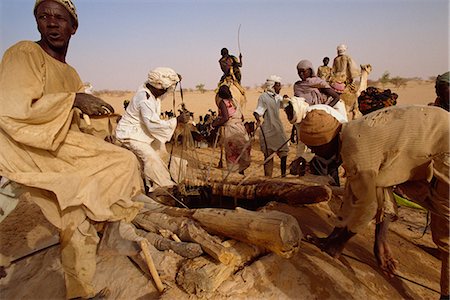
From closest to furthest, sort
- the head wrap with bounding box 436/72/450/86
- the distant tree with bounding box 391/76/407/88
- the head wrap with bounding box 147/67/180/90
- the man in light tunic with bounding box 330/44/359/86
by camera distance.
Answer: the head wrap with bounding box 436/72/450/86 → the head wrap with bounding box 147/67/180/90 → the man in light tunic with bounding box 330/44/359/86 → the distant tree with bounding box 391/76/407/88

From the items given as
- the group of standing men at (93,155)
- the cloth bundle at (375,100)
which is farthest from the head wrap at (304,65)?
the group of standing men at (93,155)

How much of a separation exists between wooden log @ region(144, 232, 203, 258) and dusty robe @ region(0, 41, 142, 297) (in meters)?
0.39

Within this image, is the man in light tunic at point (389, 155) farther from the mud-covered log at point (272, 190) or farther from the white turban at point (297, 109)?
the white turban at point (297, 109)

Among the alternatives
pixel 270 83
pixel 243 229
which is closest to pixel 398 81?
pixel 270 83

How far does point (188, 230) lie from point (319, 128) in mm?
1359

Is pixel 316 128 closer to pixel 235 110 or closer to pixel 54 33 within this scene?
pixel 54 33

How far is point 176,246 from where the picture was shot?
2.59 m

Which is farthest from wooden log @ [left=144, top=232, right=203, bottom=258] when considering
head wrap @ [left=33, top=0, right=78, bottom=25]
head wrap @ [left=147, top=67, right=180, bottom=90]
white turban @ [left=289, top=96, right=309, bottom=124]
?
head wrap @ [left=147, top=67, right=180, bottom=90]

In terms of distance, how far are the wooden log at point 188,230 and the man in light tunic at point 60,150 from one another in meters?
0.45

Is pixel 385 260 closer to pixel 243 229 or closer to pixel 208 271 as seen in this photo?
pixel 243 229

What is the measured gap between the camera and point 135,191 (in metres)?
2.65

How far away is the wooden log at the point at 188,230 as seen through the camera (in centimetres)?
231

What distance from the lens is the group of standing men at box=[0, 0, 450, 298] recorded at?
2053 mm

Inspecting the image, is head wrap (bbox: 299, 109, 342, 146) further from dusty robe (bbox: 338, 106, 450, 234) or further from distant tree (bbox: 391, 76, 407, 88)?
distant tree (bbox: 391, 76, 407, 88)
